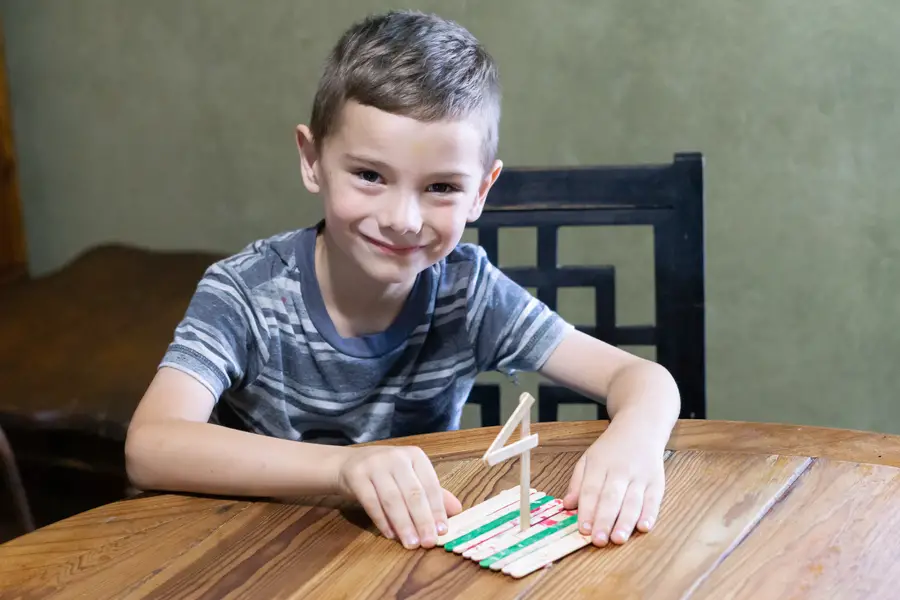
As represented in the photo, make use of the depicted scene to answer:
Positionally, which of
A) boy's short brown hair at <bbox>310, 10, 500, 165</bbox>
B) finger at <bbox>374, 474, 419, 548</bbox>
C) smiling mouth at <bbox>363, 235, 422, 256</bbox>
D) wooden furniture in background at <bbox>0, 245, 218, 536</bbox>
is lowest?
wooden furniture in background at <bbox>0, 245, 218, 536</bbox>

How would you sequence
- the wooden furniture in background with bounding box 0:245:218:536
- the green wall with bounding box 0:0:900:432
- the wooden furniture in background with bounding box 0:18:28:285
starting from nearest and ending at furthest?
the wooden furniture in background with bounding box 0:245:218:536
the green wall with bounding box 0:0:900:432
the wooden furniture in background with bounding box 0:18:28:285

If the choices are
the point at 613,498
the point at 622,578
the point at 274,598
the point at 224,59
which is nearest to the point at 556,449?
the point at 613,498

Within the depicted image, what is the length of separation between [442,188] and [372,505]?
0.43 metres

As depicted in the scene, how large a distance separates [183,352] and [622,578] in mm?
592

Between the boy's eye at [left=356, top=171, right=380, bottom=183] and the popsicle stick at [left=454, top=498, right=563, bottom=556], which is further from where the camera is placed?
the boy's eye at [left=356, top=171, right=380, bottom=183]

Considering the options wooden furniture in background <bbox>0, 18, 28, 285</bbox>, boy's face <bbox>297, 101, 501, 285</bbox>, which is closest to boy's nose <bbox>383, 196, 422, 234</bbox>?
boy's face <bbox>297, 101, 501, 285</bbox>

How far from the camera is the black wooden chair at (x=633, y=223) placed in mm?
1490

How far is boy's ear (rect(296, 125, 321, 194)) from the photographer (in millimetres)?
1315

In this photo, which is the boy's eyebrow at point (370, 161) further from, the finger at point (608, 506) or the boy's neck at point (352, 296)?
the finger at point (608, 506)

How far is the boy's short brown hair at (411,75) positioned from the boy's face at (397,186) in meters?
0.02

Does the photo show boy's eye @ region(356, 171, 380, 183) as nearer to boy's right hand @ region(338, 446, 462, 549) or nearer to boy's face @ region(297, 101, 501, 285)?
boy's face @ region(297, 101, 501, 285)

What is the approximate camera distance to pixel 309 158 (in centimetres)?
134

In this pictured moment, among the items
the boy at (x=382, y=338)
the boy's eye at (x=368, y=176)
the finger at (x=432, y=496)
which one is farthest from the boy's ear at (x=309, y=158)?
the finger at (x=432, y=496)

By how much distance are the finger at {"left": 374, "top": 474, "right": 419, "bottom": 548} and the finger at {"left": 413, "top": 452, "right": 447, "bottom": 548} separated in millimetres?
13
